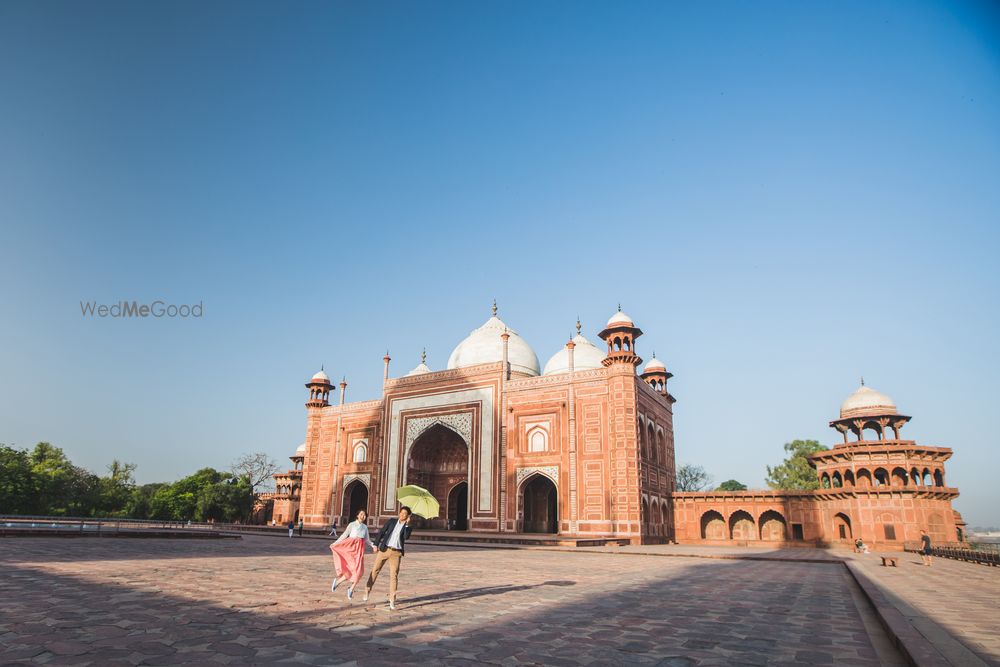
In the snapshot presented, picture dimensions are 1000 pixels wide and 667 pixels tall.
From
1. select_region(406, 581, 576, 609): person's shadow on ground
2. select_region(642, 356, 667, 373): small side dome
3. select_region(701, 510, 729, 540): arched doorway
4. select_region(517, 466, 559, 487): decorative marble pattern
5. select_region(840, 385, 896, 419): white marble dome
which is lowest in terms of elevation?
select_region(701, 510, 729, 540): arched doorway

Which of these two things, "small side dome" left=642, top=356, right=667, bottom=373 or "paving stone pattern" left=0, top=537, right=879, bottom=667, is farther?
"small side dome" left=642, top=356, right=667, bottom=373

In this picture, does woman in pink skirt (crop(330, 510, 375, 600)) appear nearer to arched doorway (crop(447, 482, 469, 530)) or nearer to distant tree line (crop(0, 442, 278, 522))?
arched doorway (crop(447, 482, 469, 530))

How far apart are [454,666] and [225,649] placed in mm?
1697

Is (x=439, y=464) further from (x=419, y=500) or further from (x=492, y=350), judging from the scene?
(x=419, y=500)

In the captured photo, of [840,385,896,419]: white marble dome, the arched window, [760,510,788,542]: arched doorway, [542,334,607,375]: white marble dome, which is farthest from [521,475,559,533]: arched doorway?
[840,385,896,419]: white marble dome

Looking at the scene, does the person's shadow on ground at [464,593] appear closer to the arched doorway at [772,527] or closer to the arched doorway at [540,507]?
the arched doorway at [540,507]

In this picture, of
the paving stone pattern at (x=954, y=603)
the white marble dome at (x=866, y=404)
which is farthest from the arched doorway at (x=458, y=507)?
the paving stone pattern at (x=954, y=603)

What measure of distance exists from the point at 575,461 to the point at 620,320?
6.81 meters

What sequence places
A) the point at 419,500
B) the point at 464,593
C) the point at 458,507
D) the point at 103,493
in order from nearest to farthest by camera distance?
the point at 464,593 < the point at 419,500 < the point at 458,507 < the point at 103,493

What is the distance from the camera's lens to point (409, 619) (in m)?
5.78

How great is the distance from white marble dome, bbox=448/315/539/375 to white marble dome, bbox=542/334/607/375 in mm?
1190

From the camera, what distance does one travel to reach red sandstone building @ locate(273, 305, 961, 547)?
26.3m

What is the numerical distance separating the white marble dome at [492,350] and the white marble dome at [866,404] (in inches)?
644

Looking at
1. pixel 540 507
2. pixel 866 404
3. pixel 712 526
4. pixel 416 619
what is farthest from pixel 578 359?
pixel 416 619
